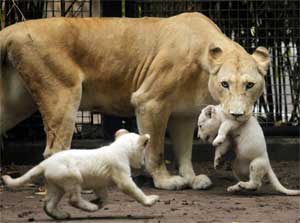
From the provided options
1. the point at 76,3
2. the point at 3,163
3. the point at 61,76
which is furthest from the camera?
the point at 76,3

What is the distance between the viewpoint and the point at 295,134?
9.94 m

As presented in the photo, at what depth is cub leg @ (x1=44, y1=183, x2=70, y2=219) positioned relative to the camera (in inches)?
244

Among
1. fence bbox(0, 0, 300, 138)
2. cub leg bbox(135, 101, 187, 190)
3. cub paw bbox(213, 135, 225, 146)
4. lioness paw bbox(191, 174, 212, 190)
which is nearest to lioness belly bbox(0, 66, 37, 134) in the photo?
cub leg bbox(135, 101, 187, 190)

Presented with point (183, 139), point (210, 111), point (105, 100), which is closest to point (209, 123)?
point (210, 111)

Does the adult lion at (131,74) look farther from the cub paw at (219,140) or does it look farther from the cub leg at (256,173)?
the cub leg at (256,173)

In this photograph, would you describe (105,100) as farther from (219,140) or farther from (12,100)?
(219,140)

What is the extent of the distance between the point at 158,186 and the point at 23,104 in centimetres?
133

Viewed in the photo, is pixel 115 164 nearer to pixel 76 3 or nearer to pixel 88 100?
pixel 88 100

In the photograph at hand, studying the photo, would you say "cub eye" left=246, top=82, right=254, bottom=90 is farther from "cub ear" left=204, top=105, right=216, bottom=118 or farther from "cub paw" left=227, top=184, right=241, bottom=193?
"cub paw" left=227, top=184, right=241, bottom=193

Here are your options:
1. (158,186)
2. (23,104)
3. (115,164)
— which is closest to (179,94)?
(158,186)

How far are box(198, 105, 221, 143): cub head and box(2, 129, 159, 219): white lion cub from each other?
124cm

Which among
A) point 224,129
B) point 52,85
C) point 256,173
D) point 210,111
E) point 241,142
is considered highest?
point 52,85

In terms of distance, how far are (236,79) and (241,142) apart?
1.64ft

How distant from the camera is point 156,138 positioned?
26.5 ft
